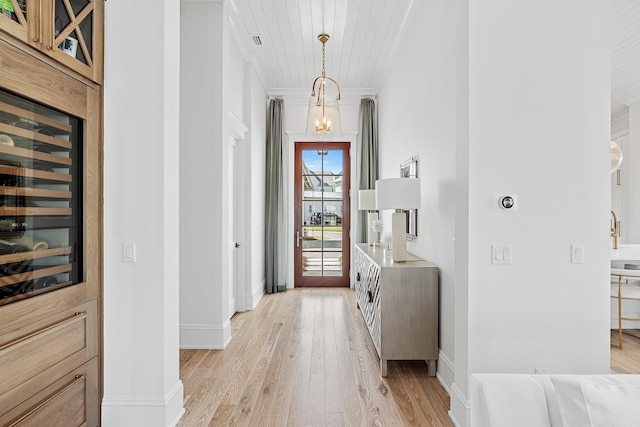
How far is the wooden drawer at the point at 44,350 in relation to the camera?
5.05 ft

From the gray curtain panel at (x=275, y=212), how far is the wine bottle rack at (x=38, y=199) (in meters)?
4.12

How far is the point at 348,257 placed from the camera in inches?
258

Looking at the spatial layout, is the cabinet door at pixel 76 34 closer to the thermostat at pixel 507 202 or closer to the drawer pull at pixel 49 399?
the drawer pull at pixel 49 399

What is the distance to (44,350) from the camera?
1.73 meters

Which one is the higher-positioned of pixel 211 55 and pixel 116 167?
pixel 211 55

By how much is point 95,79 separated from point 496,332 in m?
2.64

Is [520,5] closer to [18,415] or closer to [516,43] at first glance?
[516,43]

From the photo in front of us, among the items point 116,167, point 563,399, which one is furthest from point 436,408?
point 116,167

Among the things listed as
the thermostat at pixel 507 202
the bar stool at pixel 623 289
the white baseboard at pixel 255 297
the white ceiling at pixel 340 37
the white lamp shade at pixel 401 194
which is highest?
the white ceiling at pixel 340 37

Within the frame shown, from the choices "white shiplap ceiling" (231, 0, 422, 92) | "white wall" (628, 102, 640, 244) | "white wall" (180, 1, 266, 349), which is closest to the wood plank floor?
"white wall" (180, 1, 266, 349)

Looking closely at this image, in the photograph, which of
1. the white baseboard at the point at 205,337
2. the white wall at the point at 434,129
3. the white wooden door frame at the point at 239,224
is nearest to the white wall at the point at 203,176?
the white baseboard at the point at 205,337

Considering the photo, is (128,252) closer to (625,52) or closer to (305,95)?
(305,95)

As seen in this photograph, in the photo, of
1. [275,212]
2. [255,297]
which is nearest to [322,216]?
[275,212]

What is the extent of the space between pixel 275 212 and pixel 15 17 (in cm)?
468
